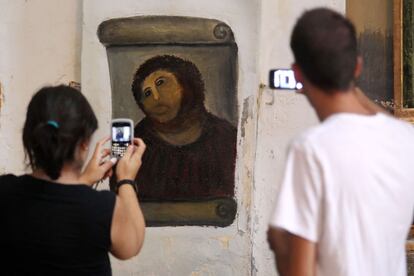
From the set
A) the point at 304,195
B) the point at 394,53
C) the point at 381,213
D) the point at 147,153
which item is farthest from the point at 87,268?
the point at 394,53

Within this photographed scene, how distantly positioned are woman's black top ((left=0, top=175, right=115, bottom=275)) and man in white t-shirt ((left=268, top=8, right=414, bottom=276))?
0.60 m

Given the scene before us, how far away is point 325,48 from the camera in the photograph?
191 cm

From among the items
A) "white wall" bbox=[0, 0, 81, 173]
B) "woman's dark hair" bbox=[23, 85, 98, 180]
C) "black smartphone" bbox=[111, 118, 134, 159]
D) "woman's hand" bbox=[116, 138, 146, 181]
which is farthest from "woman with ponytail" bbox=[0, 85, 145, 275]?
"white wall" bbox=[0, 0, 81, 173]

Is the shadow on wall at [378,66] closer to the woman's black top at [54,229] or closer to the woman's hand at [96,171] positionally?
the woman's hand at [96,171]

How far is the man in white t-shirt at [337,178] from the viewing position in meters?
1.88

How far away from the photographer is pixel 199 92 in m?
4.25

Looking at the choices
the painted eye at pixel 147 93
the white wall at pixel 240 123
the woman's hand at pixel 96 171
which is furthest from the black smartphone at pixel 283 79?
the painted eye at pixel 147 93

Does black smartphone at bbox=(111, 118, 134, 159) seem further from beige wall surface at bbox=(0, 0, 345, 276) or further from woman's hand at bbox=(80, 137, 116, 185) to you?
beige wall surface at bbox=(0, 0, 345, 276)

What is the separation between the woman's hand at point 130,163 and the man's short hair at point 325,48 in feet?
2.77

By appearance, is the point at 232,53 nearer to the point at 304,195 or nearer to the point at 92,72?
the point at 92,72

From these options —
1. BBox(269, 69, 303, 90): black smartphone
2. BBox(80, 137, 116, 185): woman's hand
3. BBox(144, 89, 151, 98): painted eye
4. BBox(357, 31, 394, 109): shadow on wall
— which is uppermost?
BBox(357, 31, 394, 109): shadow on wall

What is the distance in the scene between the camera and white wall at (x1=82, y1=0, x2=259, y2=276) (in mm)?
4211

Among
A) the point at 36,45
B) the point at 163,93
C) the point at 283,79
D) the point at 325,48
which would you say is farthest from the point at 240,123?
the point at 325,48

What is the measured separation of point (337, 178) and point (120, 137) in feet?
3.62
